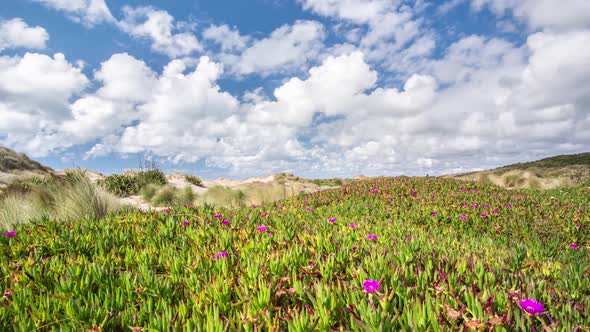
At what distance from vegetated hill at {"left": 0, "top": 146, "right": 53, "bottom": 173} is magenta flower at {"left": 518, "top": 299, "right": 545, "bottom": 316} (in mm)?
38975

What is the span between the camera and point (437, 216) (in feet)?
25.7

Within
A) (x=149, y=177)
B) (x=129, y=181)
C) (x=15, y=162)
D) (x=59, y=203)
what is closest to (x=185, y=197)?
(x=129, y=181)

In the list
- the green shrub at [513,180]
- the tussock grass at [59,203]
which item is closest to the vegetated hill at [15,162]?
the tussock grass at [59,203]

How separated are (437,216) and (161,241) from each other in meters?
6.09

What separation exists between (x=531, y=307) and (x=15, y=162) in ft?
145

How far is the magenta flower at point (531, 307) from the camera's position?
2.15 m

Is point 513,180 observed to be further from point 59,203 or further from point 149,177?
point 59,203

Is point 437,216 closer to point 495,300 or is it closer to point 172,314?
point 495,300

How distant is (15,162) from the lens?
114ft

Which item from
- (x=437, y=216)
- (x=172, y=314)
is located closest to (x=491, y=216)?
(x=437, y=216)

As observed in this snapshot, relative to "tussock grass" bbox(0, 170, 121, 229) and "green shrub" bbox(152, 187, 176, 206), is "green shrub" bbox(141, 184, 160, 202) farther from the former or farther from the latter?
"tussock grass" bbox(0, 170, 121, 229)

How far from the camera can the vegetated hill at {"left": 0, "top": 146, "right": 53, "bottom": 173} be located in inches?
1279

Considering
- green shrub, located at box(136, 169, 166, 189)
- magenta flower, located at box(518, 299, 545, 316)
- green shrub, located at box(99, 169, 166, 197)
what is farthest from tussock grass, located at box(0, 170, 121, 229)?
magenta flower, located at box(518, 299, 545, 316)

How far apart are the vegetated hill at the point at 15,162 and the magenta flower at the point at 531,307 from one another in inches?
1534
